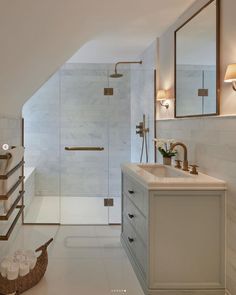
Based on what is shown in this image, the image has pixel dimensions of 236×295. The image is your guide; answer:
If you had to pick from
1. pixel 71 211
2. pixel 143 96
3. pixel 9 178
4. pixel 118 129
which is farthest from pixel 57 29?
pixel 71 211

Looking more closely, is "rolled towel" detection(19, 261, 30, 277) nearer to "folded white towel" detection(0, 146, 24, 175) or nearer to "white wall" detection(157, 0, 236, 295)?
"folded white towel" detection(0, 146, 24, 175)

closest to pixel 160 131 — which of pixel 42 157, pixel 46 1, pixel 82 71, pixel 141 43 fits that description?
pixel 141 43

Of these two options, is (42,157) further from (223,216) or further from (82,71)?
(223,216)

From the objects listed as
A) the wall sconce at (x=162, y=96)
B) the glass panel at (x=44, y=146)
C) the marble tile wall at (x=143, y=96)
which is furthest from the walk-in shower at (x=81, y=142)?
the wall sconce at (x=162, y=96)

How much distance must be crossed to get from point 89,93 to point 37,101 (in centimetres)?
83

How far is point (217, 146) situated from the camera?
2.64 m

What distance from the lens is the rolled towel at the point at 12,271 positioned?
2.53m

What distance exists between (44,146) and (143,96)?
1.56 m

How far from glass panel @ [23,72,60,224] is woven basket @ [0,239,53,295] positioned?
2.11m

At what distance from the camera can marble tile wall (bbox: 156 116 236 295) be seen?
2.39m

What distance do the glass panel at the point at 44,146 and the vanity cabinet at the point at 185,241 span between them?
265 centimetres

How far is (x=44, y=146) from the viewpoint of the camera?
5.31 metres

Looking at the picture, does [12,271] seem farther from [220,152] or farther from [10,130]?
[220,152]

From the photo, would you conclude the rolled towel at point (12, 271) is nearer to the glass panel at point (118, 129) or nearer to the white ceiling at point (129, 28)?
the white ceiling at point (129, 28)
